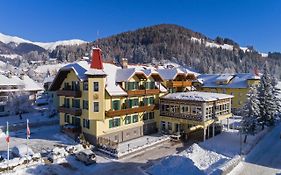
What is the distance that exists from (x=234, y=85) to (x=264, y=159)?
3251 centimetres

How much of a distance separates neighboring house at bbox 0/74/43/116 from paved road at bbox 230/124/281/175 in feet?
137

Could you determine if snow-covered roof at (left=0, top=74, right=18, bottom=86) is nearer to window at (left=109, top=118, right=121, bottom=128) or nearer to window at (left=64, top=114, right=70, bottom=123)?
window at (left=64, top=114, right=70, bottom=123)

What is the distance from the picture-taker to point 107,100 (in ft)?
106

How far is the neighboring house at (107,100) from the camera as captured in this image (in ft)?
103

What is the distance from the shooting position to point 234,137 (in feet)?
117

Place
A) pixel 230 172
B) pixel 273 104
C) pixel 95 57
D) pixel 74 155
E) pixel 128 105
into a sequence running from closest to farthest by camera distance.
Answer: pixel 230 172
pixel 74 155
pixel 95 57
pixel 128 105
pixel 273 104

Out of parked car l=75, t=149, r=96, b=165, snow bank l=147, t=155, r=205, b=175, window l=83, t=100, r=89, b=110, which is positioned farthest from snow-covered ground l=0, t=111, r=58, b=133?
snow bank l=147, t=155, r=205, b=175

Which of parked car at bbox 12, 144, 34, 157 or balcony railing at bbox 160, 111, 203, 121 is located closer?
parked car at bbox 12, 144, 34, 157

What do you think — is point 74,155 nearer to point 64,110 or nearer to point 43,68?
point 64,110

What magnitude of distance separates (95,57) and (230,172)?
19932 millimetres

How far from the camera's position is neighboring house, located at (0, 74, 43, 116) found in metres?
50.9

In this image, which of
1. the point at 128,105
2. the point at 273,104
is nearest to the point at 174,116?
the point at 128,105

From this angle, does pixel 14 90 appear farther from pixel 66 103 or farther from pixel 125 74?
pixel 125 74

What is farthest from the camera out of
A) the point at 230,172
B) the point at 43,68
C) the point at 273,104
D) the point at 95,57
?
the point at 43,68
